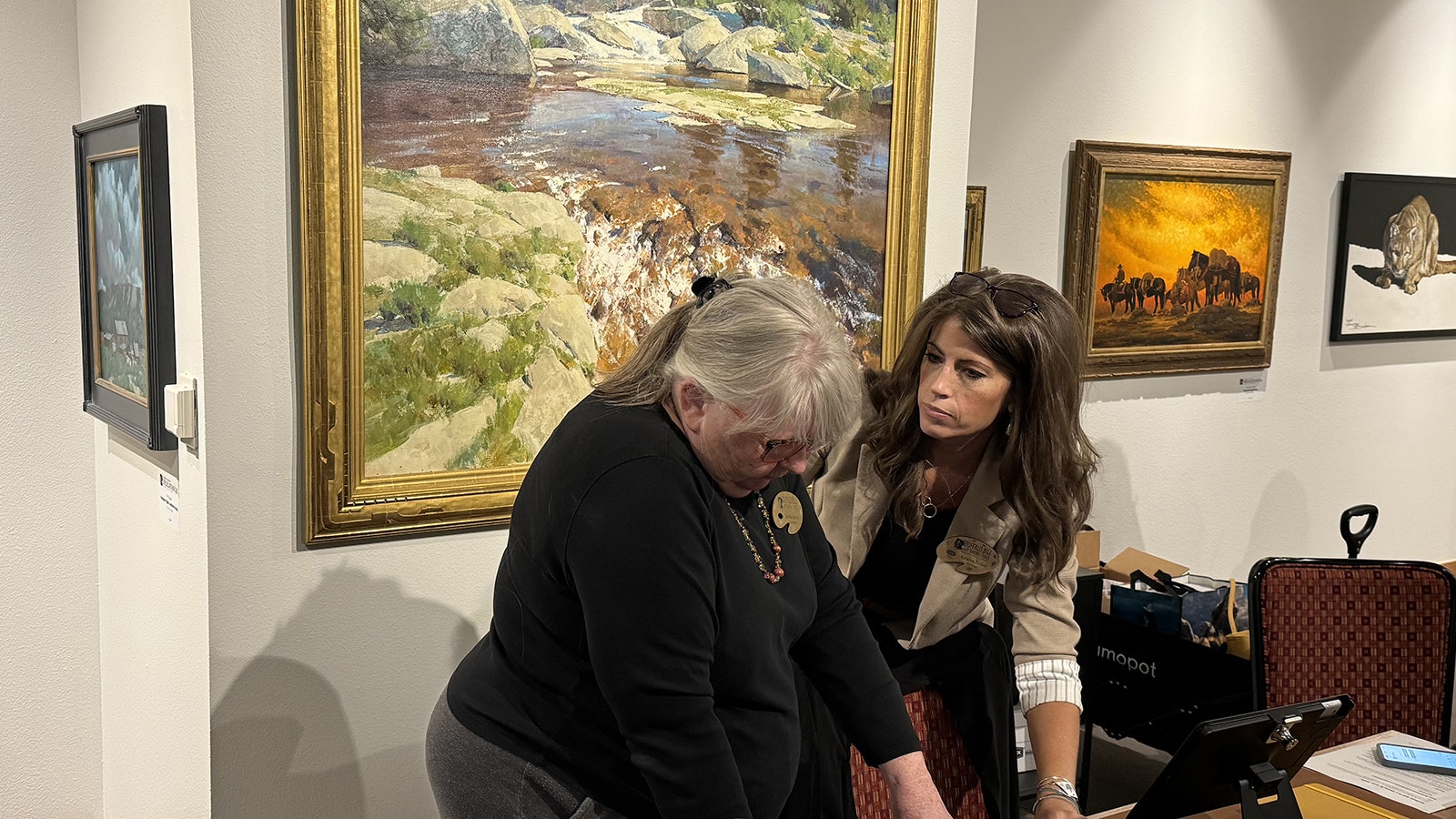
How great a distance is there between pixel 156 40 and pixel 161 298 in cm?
48

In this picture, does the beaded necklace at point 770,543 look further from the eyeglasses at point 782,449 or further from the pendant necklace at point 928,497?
the pendant necklace at point 928,497

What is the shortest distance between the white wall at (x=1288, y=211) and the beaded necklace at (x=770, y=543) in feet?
7.92

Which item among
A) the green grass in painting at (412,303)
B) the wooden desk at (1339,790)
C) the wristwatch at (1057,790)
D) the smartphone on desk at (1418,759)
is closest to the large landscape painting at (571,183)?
the green grass in painting at (412,303)

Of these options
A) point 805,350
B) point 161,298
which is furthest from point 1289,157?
point 161,298

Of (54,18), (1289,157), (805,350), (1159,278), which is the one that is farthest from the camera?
(1289,157)

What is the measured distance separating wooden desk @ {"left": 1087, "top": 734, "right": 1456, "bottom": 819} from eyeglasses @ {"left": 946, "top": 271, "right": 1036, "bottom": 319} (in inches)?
32.3

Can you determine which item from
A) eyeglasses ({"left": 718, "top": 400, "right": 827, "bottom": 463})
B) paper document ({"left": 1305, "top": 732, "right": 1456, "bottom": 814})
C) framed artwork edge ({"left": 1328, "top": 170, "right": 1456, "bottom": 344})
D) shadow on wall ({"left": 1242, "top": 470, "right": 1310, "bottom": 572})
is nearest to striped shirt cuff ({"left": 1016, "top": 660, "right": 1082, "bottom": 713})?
paper document ({"left": 1305, "top": 732, "right": 1456, "bottom": 814})

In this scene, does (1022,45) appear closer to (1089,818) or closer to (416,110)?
(416,110)

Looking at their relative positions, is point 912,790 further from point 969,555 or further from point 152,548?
point 152,548

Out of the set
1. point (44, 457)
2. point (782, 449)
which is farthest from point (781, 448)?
point (44, 457)

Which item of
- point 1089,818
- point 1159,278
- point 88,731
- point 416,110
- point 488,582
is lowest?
point 88,731

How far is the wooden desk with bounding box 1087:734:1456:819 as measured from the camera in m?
1.83

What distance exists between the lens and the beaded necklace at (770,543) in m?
1.43

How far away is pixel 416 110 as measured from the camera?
2137mm
